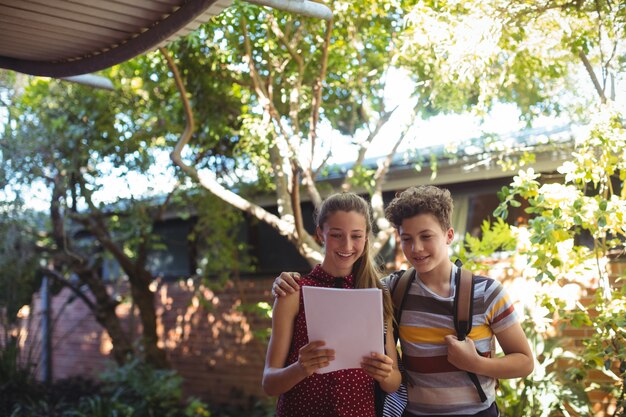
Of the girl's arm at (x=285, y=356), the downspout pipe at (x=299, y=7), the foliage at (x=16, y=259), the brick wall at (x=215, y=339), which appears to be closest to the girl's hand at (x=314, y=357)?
the girl's arm at (x=285, y=356)

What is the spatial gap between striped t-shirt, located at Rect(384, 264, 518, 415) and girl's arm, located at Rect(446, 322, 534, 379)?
0.06m

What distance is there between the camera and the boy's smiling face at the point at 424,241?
2.89m

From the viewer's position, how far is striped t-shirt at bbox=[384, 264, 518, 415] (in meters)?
2.82

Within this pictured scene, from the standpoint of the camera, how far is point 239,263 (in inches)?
371

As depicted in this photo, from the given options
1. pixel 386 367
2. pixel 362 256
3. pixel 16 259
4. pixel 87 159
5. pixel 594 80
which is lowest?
pixel 386 367

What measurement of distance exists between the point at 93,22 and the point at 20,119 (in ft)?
17.3

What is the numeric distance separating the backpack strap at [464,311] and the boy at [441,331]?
0.08 feet

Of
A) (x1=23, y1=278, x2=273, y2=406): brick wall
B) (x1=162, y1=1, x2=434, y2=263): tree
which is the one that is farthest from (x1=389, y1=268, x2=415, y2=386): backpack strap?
(x1=23, y1=278, x2=273, y2=406): brick wall

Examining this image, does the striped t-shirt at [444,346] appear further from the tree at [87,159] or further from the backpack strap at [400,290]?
the tree at [87,159]

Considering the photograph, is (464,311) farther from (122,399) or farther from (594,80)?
(122,399)

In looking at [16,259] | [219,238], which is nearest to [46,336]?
[16,259]

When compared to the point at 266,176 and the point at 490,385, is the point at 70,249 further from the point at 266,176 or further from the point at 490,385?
the point at 490,385

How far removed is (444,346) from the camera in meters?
2.85

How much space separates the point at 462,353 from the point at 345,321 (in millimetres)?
497
